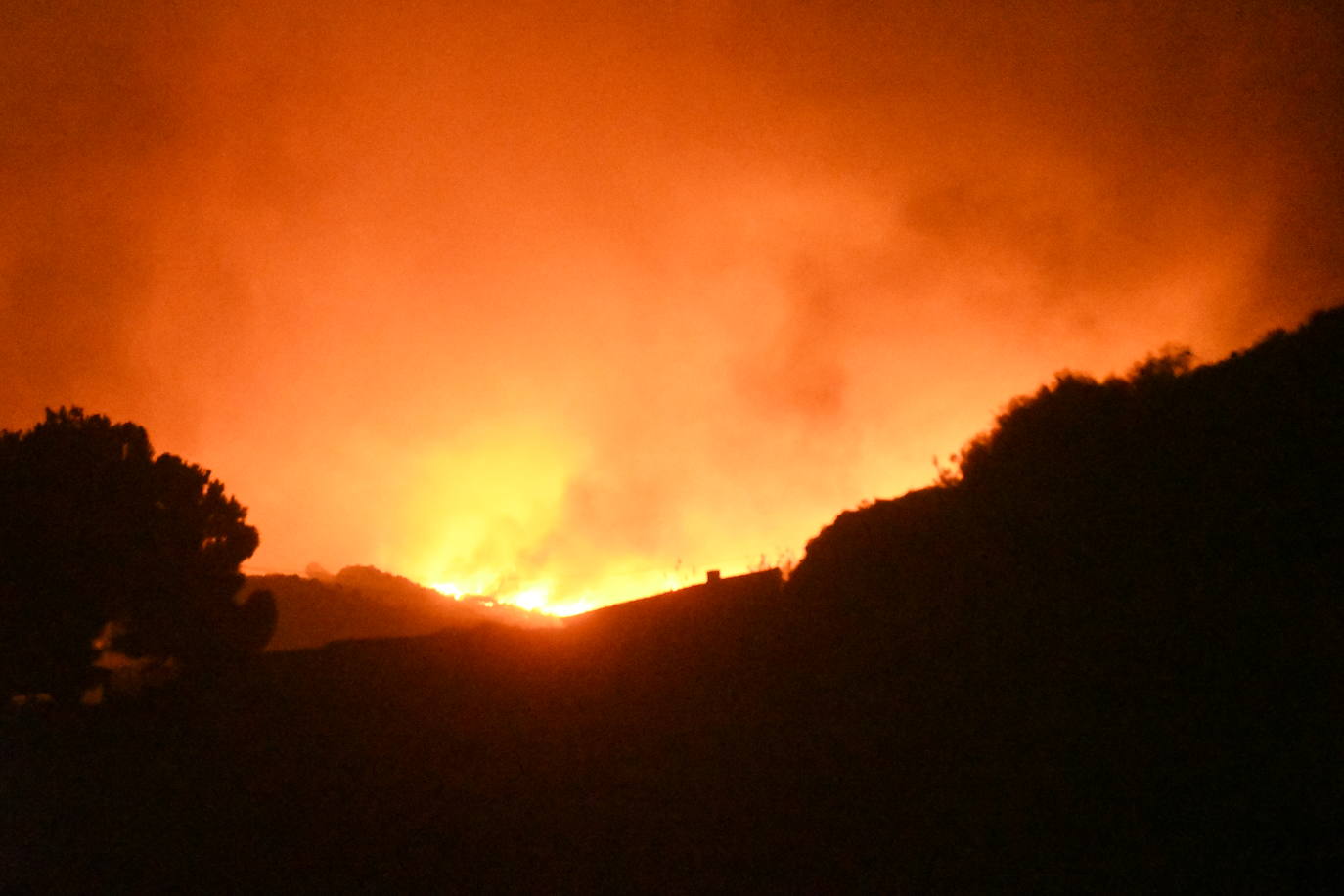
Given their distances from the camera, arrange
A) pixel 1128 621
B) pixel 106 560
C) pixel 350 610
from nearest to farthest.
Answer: pixel 1128 621 → pixel 106 560 → pixel 350 610

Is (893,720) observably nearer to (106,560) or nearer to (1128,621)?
(1128,621)

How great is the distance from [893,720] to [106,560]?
19.9m

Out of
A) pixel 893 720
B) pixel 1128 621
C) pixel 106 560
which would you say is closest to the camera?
pixel 1128 621

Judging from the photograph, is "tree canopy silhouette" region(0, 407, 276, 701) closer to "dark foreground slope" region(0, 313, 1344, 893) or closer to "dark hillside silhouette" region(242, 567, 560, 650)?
"dark foreground slope" region(0, 313, 1344, 893)

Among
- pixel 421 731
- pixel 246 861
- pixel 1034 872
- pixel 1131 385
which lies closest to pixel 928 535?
pixel 1131 385

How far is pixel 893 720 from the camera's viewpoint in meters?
9.97

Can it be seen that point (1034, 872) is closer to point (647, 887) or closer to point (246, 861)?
point (647, 887)

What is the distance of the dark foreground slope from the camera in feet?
25.4

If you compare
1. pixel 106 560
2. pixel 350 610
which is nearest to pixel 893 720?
pixel 106 560

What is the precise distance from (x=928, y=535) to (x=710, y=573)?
4365mm

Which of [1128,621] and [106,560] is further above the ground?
[106,560]

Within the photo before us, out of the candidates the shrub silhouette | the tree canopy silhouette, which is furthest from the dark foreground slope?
the tree canopy silhouette

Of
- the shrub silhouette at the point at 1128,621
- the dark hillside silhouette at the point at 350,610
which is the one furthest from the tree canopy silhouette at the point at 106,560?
the dark hillside silhouette at the point at 350,610

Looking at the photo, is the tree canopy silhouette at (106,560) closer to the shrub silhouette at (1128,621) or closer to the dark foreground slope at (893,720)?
the dark foreground slope at (893,720)
